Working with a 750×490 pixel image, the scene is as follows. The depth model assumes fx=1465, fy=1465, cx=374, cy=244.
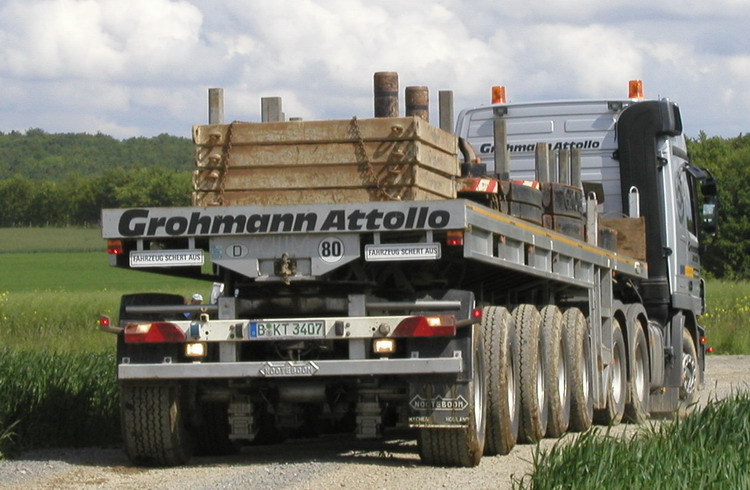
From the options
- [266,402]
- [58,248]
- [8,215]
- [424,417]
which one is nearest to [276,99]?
[266,402]

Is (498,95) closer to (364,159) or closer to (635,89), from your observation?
(635,89)

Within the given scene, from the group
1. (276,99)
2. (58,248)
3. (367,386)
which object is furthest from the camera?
(58,248)

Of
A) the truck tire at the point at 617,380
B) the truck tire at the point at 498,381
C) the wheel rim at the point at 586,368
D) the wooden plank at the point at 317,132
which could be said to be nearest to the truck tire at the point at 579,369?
the wheel rim at the point at 586,368

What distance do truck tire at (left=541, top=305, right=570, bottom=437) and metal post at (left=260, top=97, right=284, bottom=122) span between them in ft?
8.71

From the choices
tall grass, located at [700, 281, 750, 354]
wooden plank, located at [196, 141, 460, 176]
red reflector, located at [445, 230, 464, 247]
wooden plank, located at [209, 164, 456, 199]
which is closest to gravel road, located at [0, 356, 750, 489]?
red reflector, located at [445, 230, 464, 247]

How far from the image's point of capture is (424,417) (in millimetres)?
9367

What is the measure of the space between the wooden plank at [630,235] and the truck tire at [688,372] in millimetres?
1540

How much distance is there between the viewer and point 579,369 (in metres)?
12.3

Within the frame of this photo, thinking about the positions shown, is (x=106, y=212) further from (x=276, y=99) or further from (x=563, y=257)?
(x=563, y=257)

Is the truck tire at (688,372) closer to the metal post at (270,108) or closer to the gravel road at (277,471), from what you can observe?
the gravel road at (277,471)

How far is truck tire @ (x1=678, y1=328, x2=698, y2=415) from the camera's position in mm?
16000

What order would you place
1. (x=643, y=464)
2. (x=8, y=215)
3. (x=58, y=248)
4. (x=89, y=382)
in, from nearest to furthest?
(x=643, y=464) → (x=89, y=382) → (x=58, y=248) → (x=8, y=215)

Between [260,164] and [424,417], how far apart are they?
200 cm

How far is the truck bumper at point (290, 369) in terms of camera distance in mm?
9250
